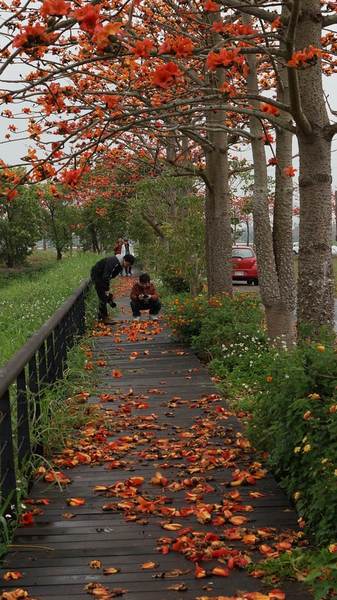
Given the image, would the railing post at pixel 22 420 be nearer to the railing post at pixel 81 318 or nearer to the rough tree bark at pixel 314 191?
the rough tree bark at pixel 314 191

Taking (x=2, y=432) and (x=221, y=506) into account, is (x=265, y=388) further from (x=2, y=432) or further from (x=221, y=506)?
(x=2, y=432)

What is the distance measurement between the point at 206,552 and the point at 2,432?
129cm

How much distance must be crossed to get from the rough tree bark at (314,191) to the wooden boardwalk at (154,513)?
1245 mm

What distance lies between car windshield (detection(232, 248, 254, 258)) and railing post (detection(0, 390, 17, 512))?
2823 cm

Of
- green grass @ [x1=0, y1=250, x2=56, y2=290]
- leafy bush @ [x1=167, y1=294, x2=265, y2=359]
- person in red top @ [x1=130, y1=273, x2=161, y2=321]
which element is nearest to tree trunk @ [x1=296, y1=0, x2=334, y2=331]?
leafy bush @ [x1=167, y1=294, x2=265, y2=359]

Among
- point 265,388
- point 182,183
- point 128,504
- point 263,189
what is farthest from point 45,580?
point 182,183

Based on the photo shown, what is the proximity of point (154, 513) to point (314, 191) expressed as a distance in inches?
123

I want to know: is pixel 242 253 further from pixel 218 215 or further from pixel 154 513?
pixel 154 513

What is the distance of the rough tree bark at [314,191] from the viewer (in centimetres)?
632

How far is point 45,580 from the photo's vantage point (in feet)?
12.1

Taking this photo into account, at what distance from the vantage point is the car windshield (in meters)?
32.4

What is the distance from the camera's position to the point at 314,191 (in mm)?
6426

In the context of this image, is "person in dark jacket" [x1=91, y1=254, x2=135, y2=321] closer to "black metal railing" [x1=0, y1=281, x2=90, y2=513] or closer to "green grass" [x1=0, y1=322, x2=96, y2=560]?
"green grass" [x1=0, y1=322, x2=96, y2=560]

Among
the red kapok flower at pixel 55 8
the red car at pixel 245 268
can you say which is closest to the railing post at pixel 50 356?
the red kapok flower at pixel 55 8
